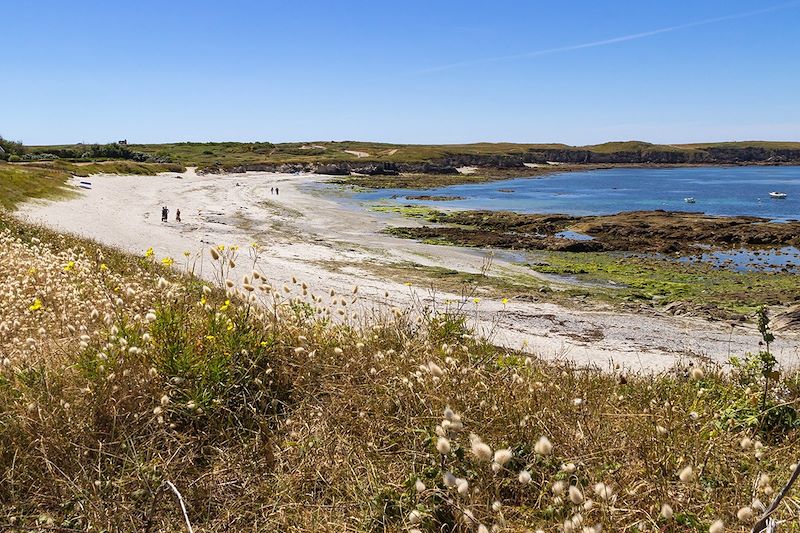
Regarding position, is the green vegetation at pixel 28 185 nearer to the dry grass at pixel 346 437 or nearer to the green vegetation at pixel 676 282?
the dry grass at pixel 346 437

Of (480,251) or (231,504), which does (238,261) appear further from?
(231,504)

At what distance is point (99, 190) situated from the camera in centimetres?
5069

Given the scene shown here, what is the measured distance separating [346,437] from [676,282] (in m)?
22.6

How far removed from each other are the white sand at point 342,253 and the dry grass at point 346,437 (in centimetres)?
207

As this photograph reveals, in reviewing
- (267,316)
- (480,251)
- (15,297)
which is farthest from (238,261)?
(267,316)

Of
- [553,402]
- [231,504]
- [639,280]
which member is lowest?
[639,280]

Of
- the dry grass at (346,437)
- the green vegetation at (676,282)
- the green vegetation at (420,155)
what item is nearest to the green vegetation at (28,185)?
the dry grass at (346,437)

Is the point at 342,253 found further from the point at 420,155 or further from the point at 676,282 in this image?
the point at 420,155

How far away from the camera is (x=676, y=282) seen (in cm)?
2269

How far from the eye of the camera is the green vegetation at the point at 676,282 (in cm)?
1961

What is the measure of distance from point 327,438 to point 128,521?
4.25 ft

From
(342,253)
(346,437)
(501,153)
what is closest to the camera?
(346,437)

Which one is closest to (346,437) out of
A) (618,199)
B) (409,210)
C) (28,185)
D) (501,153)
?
(28,185)

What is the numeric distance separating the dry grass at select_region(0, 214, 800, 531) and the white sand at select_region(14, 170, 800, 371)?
2067 millimetres
